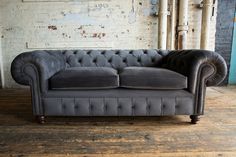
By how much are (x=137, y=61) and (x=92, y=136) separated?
4.22 feet

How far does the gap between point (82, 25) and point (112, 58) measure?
1.18 meters

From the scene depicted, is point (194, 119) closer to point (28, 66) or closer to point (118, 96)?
point (118, 96)

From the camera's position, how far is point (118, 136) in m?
1.65

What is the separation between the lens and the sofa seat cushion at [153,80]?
6.07ft

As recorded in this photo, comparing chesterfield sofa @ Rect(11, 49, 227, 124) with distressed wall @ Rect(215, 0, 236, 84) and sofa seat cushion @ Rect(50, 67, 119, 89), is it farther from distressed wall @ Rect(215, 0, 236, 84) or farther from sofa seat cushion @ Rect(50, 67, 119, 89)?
distressed wall @ Rect(215, 0, 236, 84)

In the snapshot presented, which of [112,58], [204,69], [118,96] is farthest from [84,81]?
[204,69]

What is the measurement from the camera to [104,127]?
1.84 m

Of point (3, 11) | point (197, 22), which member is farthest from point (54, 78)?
point (197, 22)

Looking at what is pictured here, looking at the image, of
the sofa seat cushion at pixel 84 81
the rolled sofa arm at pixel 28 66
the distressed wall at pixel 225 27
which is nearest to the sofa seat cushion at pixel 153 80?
the sofa seat cushion at pixel 84 81

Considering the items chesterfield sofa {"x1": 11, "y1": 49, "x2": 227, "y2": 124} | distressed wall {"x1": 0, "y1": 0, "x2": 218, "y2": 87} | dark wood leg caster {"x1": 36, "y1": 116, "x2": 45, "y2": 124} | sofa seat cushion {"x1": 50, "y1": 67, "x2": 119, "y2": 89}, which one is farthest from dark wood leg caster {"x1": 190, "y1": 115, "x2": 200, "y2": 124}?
distressed wall {"x1": 0, "y1": 0, "x2": 218, "y2": 87}

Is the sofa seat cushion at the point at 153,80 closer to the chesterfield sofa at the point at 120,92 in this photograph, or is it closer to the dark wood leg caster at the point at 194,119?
the chesterfield sofa at the point at 120,92

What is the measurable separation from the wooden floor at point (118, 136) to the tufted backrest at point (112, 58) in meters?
0.81

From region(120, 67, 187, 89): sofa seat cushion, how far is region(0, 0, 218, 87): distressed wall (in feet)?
5.46

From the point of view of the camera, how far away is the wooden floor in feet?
4.59
